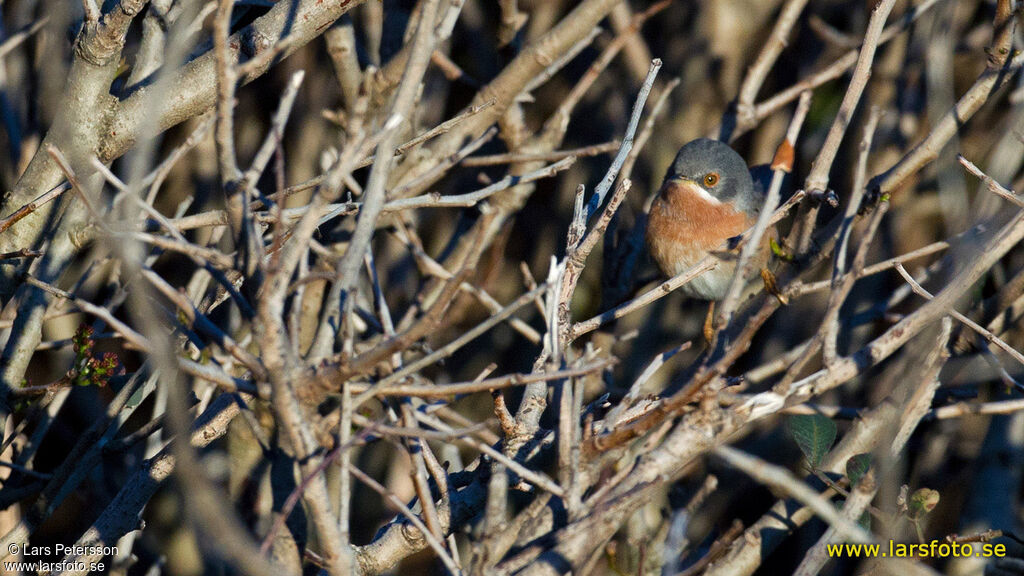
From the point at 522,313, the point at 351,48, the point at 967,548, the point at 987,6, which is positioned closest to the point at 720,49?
the point at 987,6

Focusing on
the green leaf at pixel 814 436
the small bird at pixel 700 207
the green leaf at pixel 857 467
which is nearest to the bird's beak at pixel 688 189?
the small bird at pixel 700 207

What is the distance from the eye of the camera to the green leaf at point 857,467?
2.58m

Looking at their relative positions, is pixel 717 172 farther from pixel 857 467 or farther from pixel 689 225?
pixel 857 467

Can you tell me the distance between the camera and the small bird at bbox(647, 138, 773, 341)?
14.4 ft

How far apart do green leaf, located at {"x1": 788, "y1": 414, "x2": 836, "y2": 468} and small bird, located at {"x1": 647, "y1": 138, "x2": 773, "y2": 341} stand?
149 cm

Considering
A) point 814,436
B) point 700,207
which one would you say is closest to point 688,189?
point 700,207

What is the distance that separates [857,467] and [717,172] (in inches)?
86.2

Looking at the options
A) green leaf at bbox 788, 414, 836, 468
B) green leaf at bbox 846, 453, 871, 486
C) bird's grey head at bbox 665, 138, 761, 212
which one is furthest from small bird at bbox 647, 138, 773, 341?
green leaf at bbox 846, 453, 871, 486

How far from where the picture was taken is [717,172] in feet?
14.5

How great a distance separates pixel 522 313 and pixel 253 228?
3819 millimetres

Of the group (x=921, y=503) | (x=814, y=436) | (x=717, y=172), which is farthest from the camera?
(x=717, y=172)

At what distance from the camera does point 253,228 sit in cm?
187

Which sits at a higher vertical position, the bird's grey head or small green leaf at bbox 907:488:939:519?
the bird's grey head

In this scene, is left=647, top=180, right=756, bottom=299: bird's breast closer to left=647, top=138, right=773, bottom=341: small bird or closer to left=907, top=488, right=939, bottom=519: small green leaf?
left=647, top=138, right=773, bottom=341: small bird
